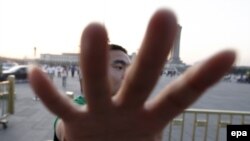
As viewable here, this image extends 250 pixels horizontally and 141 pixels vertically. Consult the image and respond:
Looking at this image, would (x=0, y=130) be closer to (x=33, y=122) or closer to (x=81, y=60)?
(x=33, y=122)

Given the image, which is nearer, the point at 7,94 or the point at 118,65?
the point at 118,65

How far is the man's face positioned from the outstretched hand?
43 centimetres

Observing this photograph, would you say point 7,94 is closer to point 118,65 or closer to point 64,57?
point 118,65

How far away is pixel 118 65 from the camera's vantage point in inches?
51.6

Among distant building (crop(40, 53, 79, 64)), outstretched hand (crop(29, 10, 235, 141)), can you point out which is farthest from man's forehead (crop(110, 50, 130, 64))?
outstretched hand (crop(29, 10, 235, 141))

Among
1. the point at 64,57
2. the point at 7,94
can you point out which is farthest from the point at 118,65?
the point at 64,57

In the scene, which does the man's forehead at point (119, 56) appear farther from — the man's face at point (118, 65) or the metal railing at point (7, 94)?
the metal railing at point (7, 94)

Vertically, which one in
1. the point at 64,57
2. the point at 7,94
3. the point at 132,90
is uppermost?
the point at 132,90

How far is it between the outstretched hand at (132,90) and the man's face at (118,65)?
16.8 inches

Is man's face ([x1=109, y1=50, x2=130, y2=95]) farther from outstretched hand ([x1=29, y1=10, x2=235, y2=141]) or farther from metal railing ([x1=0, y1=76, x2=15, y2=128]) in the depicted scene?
metal railing ([x1=0, y1=76, x2=15, y2=128])

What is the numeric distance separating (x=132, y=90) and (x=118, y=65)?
65 centimetres

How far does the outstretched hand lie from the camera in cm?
58

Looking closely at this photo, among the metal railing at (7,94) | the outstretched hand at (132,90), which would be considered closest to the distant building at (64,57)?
the outstretched hand at (132,90)

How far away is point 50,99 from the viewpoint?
656 millimetres
